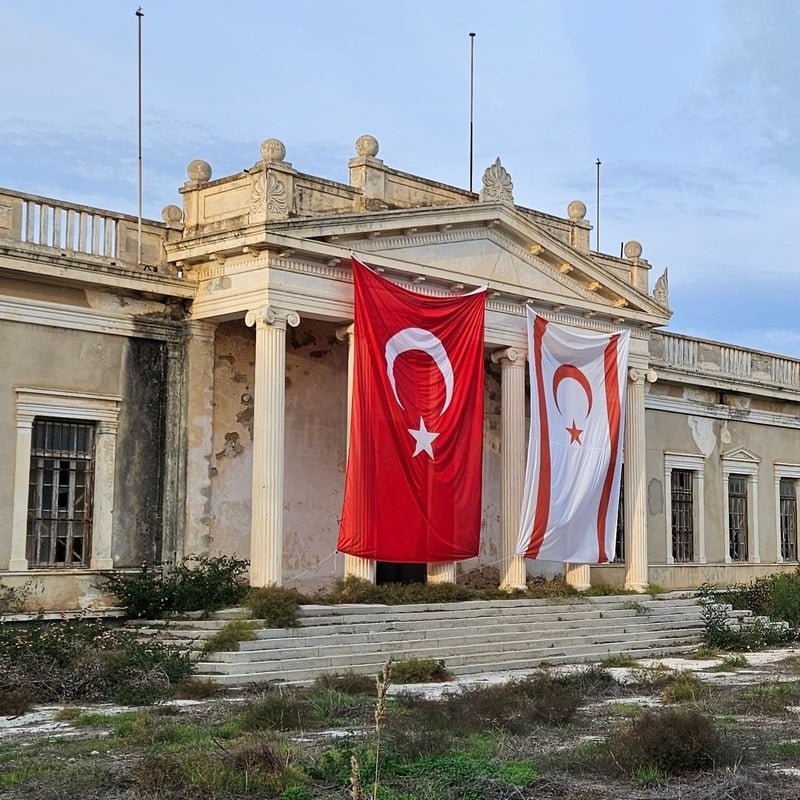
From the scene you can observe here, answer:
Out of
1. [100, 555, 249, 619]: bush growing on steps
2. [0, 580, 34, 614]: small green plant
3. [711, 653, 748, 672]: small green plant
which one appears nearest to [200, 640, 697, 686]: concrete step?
[711, 653, 748, 672]: small green plant

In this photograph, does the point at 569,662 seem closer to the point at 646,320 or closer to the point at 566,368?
the point at 566,368

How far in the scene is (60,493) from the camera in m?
18.0

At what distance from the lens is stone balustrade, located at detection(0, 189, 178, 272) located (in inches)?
690

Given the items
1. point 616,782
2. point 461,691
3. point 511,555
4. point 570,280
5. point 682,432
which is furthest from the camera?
point 682,432

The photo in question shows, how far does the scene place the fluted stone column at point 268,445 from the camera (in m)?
18.0

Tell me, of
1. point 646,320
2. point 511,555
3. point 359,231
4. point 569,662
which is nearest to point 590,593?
point 511,555

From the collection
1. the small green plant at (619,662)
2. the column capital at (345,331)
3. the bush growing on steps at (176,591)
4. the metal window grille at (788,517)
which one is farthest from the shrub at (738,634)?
the metal window grille at (788,517)

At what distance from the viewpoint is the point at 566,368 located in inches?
887

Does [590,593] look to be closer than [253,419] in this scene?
No

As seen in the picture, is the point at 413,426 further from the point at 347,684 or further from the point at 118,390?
the point at 347,684

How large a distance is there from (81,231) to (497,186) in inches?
279

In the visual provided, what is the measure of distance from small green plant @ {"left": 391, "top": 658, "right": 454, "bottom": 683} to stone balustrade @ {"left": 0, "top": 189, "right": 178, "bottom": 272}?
696 cm

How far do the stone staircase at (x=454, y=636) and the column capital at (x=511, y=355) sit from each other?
407 cm

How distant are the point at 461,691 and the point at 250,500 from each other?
6.44 m
